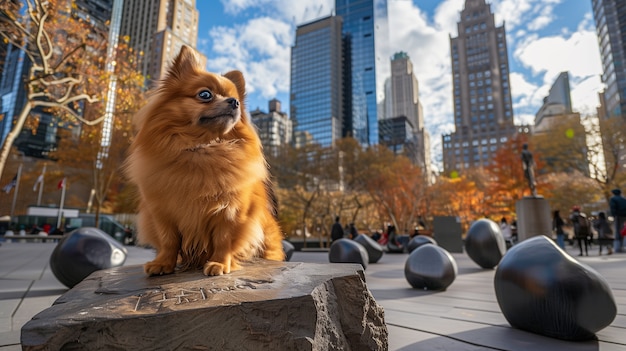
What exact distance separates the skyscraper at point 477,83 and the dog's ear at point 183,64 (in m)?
110

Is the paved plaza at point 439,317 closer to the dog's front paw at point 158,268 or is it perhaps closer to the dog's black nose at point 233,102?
the dog's front paw at point 158,268

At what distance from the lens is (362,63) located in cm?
10562

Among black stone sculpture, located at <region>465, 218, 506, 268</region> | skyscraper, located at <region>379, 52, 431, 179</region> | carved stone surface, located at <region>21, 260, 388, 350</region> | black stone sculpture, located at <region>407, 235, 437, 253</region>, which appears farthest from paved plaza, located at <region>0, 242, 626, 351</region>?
skyscraper, located at <region>379, 52, 431, 179</region>

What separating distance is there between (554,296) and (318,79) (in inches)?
3680

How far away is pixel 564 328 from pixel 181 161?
11.0 ft

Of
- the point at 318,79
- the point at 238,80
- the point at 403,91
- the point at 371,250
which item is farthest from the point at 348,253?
the point at 403,91

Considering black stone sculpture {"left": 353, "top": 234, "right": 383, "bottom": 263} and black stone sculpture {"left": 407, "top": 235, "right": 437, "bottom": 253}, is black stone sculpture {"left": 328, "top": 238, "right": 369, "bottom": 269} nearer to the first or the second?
black stone sculpture {"left": 353, "top": 234, "right": 383, "bottom": 263}

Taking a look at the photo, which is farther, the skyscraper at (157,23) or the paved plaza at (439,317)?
the skyscraper at (157,23)

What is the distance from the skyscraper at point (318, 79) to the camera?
84.5 meters

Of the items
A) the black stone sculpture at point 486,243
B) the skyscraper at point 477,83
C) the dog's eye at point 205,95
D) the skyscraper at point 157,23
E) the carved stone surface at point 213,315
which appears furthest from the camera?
the skyscraper at point 477,83

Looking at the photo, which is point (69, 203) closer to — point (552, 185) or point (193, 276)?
point (193, 276)

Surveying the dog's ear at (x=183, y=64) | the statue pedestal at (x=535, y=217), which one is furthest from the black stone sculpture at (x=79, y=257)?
the statue pedestal at (x=535, y=217)

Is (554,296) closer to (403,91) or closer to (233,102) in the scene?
(233,102)

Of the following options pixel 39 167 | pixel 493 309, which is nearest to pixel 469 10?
pixel 39 167
